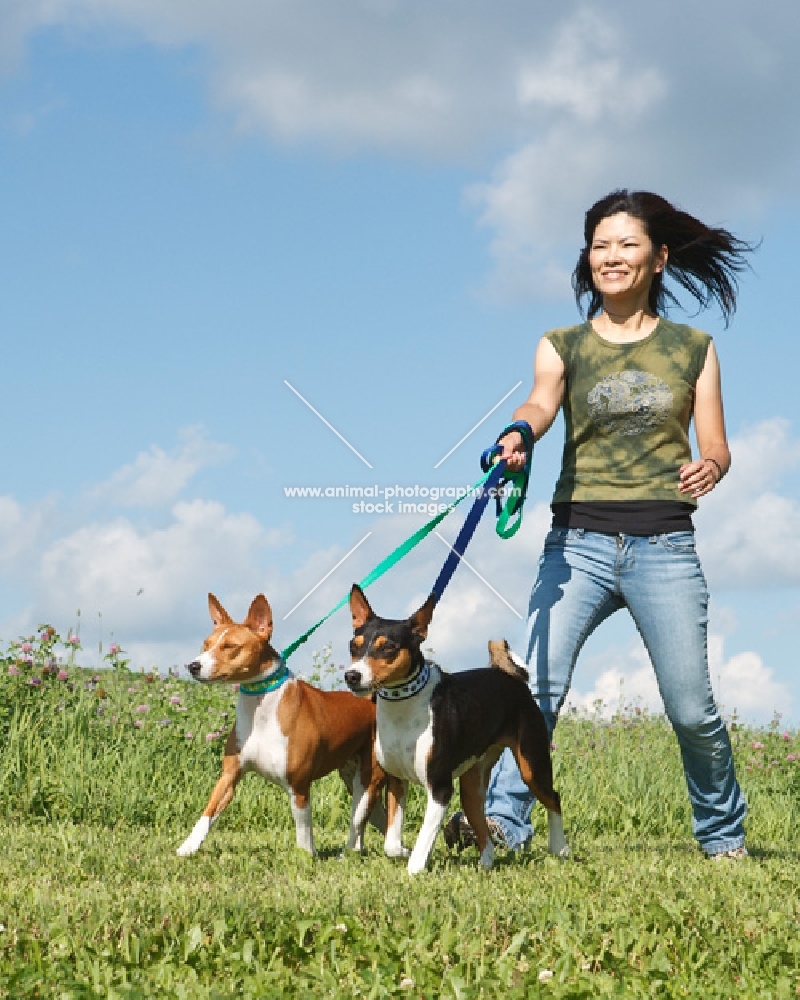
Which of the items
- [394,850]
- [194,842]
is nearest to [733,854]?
[394,850]

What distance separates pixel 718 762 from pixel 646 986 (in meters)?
2.72

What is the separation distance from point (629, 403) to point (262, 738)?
2582mm

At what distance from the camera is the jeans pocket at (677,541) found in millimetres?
6379

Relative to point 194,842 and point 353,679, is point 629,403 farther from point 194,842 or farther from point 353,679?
point 194,842

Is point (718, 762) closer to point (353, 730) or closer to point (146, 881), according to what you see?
point (353, 730)

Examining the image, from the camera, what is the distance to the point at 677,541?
640 cm

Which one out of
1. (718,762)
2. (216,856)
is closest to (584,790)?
(718,762)

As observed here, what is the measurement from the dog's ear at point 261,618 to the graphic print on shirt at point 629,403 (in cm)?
200

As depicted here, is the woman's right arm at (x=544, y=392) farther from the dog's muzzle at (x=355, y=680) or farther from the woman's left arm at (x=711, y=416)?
the dog's muzzle at (x=355, y=680)

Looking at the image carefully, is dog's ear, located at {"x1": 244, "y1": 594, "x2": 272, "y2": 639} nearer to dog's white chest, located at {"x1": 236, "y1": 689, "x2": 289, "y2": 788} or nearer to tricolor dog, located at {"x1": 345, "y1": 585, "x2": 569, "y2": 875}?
dog's white chest, located at {"x1": 236, "y1": 689, "x2": 289, "y2": 788}

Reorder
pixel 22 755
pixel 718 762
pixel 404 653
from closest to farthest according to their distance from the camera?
pixel 404 653 < pixel 718 762 < pixel 22 755

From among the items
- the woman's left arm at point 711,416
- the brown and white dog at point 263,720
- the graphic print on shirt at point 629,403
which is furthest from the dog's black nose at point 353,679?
the woman's left arm at point 711,416

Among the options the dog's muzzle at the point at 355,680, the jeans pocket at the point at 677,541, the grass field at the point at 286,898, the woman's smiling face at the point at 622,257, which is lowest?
the grass field at the point at 286,898

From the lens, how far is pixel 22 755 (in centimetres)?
856
